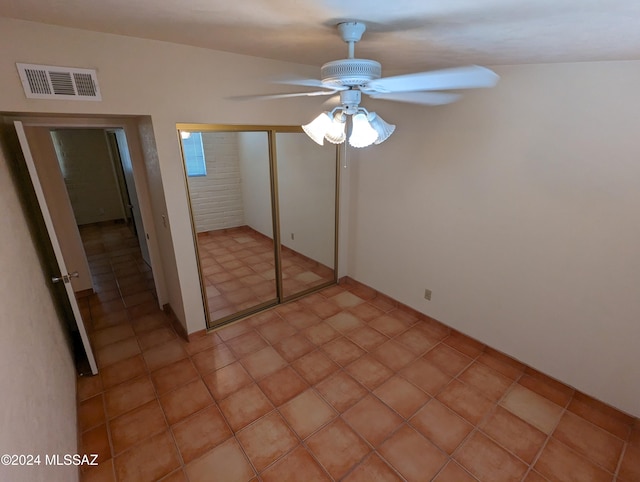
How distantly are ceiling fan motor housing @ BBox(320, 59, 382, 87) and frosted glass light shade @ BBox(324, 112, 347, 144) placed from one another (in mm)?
194

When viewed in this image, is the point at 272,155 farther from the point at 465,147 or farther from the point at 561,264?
the point at 561,264

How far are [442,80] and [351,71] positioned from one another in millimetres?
373

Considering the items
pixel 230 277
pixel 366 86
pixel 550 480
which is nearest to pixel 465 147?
pixel 366 86

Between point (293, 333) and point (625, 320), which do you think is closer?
point (625, 320)

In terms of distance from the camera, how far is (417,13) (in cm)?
124

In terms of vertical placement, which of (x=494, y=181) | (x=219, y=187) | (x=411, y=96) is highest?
(x=411, y=96)

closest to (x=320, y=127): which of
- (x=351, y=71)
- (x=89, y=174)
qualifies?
(x=351, y=71)

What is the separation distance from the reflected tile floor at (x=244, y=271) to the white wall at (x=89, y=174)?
11.3ft

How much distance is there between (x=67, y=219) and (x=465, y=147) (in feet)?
13.8

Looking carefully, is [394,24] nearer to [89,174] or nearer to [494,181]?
[494,181]

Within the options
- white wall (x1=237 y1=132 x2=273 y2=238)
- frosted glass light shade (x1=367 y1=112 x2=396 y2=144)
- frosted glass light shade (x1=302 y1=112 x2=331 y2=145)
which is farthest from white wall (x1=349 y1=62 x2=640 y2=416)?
white wall (x1=237 y1=132 x2=273 y2=238)

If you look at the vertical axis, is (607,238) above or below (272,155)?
below

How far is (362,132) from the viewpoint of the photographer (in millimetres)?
1470

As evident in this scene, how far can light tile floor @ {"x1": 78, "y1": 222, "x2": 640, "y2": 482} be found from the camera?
1864 millimetres
